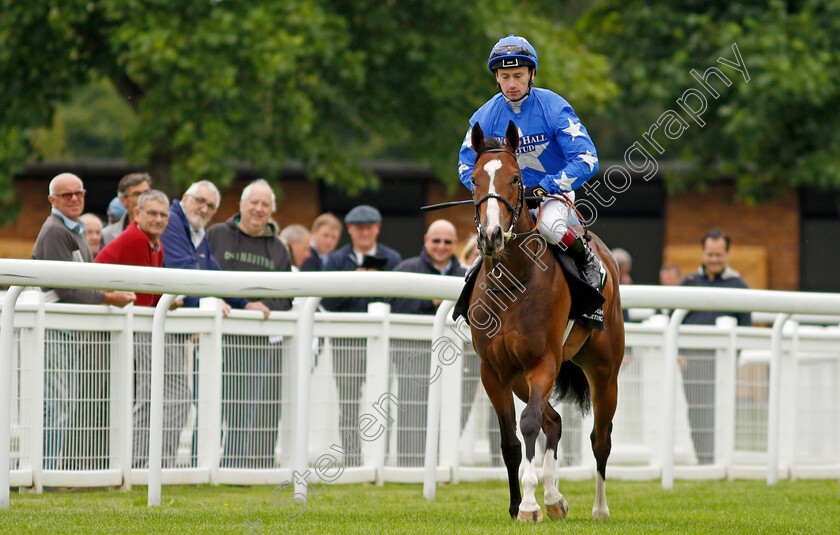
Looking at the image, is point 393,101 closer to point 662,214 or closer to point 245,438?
point 662,214

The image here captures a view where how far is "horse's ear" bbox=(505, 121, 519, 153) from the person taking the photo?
5.69 m

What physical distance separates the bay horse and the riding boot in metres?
0.17

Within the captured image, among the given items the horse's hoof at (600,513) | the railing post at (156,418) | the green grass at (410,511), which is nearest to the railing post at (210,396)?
the green grass at (410,511)

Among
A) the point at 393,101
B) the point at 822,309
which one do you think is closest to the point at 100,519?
the point at 822,309

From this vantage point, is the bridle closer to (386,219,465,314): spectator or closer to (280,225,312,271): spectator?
(386,219,465,314): spectator

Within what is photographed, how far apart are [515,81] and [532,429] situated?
71.4 inches

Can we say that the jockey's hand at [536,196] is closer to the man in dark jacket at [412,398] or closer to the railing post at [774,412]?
the man in dark jacket at [412,398]

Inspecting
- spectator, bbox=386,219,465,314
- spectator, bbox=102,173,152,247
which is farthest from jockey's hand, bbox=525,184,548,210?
spectator, bbox=102,173,152,247

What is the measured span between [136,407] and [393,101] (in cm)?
1144

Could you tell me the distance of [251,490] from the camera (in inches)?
276

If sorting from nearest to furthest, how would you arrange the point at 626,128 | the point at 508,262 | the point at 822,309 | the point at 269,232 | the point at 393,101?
the point at 508,262 < the point at 822,309 < the point at 269,232 < the point at 393,101 < the point at 626,128

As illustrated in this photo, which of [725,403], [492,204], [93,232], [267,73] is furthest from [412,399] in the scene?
[267,73]

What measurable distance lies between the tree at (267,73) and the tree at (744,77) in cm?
97

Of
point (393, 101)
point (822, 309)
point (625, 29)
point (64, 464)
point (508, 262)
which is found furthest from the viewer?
point (625, 29)
